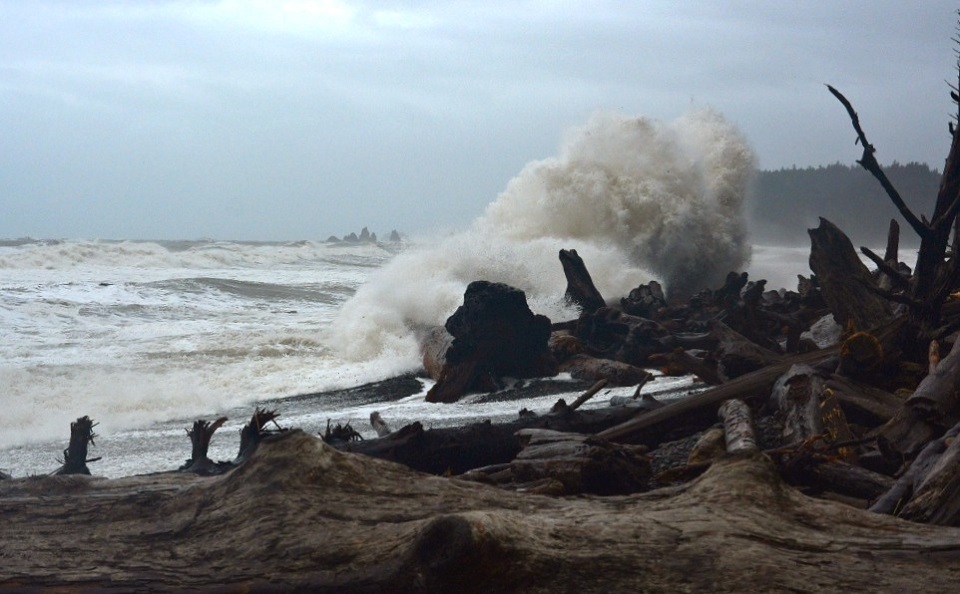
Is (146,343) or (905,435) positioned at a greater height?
(905,435)

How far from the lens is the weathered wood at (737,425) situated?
14.4 ft

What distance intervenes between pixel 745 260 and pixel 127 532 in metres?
24.7

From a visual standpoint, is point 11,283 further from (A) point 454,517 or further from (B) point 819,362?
(A) point 454,517

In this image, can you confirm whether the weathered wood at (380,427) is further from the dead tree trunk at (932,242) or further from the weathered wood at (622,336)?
the weathered wood at (622,336)

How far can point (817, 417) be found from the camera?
16.6 ft

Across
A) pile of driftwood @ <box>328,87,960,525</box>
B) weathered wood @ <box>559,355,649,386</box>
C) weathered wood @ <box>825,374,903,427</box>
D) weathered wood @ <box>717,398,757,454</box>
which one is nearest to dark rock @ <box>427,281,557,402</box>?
weathered wood @ <box>559,355,649,386</box>

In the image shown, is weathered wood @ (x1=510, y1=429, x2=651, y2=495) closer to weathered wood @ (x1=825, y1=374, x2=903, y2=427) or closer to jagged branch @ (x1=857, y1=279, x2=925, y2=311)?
weathered wood @ (x1=825, y1=374, x2=903, y2=427)

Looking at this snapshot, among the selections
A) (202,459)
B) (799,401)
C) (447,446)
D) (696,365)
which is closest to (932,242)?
(799,401)

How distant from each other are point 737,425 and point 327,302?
2542cm

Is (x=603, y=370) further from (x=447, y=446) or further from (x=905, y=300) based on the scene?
(x=447, y=446)

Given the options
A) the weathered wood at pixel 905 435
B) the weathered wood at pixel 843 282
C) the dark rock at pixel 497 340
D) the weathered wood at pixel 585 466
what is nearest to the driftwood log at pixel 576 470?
the weathered wood at pixel 585 466

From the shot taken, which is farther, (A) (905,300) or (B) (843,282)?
(B) (843,282)

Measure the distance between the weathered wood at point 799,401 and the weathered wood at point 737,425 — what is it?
10.3 inches

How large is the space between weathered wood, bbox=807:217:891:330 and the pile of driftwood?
1 centimetres
